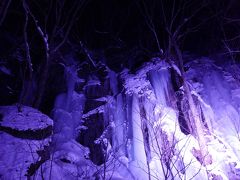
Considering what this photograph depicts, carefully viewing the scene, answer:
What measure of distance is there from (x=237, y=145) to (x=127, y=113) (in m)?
4.00

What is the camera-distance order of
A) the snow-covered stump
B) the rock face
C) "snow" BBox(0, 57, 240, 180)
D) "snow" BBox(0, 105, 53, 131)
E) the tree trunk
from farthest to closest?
the rock face
"snow" BBox(0, 105, 53, 131)
the tree trunk
"snow" BBox(0, 57, 240, 180)
the snow-covered stump

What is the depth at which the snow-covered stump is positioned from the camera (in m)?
→ 7.11

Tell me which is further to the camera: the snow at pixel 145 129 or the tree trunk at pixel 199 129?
the tree trunk at pixel 199 129

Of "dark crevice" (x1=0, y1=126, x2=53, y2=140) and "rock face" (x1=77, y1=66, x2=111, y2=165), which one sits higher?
"rock face" (x1=77, y1=66, x2=111, y2=165)

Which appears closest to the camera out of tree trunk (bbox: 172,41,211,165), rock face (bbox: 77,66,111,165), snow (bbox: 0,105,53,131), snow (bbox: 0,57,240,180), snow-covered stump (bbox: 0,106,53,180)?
snow-covered stump (bbox: 0,106,53,180)

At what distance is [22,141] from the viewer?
7910 mm

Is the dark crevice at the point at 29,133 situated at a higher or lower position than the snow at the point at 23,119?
lower

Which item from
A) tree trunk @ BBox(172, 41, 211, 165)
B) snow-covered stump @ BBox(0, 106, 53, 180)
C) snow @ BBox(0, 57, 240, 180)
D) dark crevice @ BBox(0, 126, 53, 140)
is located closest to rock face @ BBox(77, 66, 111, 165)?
snow @ BBox(0, 57, 240, 180)

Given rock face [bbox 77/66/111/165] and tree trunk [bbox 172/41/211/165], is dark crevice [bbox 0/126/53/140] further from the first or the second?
tree trunk [bbox 172/41/211/165]

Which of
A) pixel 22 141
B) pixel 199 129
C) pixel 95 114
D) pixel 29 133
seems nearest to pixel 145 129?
pixel 199 129

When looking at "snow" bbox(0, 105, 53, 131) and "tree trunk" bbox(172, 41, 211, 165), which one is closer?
"tree trunk" bbox(172, 41, 211, 165)

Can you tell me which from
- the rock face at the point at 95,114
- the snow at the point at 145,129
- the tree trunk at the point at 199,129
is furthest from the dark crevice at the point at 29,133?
the tree trunk at the point at 199,129

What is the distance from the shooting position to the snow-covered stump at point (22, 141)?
7.11 metres

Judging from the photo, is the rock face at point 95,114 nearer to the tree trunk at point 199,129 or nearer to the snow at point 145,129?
the snow at point 145,129
